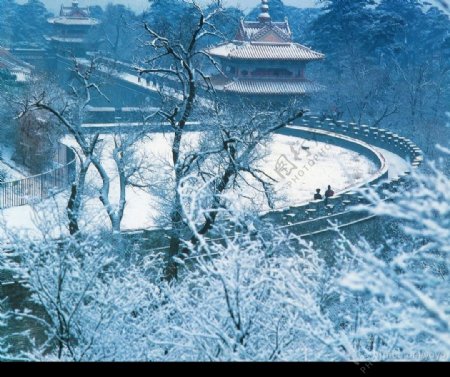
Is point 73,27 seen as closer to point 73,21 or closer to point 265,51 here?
point 73,21

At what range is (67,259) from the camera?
20.9ft

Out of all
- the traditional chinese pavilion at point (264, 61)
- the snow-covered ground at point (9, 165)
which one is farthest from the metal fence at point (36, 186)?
the traditional chinese pavilion at point (264, 61)

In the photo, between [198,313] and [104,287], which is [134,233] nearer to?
[104,287]

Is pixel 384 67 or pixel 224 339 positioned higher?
pixel 384 67

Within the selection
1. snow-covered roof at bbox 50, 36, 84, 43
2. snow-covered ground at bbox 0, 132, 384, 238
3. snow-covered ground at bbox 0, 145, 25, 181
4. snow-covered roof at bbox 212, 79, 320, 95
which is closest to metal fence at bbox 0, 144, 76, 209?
snow-covered ground at bbox 0, 132, 384, 238

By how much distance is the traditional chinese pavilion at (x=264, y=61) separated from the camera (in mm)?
23141

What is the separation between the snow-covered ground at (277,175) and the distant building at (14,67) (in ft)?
16.1

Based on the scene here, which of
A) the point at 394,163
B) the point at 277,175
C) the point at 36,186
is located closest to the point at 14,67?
the point at 36,186

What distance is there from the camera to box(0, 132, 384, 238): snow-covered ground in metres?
13.5

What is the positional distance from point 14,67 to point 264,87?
9.05m

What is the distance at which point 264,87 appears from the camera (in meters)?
23.8

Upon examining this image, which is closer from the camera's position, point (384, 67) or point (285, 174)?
point (285, 174)
